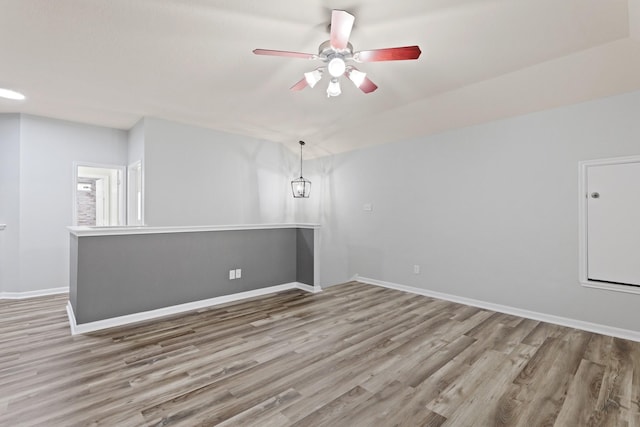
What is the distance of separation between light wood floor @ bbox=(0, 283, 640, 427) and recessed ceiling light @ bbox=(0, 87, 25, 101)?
267 centimetres

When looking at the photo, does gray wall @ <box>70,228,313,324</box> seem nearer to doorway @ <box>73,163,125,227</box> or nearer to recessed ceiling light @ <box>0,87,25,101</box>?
recessed ceiling light @ <box>0,87,25,101</box>

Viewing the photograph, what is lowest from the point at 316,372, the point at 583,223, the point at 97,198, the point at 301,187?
the point at 316,372

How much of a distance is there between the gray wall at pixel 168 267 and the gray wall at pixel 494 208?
1.58 metres

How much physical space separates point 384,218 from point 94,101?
4.47 m

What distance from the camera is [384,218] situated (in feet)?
16.6

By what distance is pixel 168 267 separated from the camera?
11.8ft

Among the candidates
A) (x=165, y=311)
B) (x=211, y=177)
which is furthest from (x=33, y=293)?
(x=211, y=177)

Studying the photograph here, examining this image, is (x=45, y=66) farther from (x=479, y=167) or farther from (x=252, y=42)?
(x=479, y=167)

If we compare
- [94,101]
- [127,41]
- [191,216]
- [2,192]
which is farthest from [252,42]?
[2,192]

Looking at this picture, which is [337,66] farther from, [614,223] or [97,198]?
[97,198]

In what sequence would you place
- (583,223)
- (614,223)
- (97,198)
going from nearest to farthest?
(614,223), (583,223), (97,198)

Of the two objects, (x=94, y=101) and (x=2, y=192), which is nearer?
(x=94, y=101)

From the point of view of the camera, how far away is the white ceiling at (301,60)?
7.14ft

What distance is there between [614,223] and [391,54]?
2.93 meters
